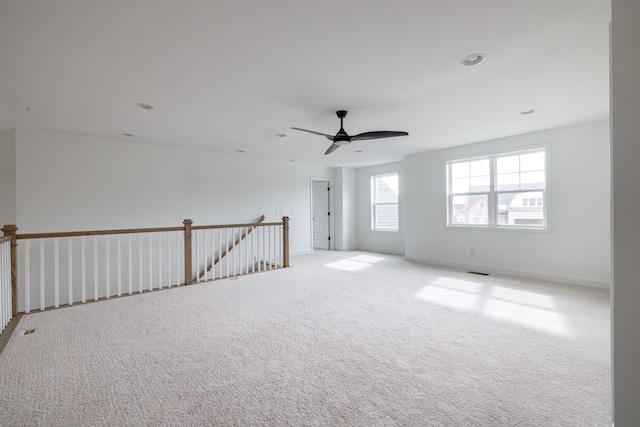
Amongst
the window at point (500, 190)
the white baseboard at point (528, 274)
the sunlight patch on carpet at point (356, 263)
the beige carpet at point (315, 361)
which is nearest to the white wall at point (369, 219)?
the sunlight patch on carpet at point (356, 263)

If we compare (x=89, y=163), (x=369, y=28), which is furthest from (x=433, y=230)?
(x=89, y=163)

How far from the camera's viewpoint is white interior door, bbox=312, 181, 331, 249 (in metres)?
8.36

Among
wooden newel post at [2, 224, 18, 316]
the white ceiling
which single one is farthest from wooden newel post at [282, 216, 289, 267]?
wooden newel post at [2, 224, 18, 316]

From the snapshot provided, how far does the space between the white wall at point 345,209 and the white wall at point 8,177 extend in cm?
641

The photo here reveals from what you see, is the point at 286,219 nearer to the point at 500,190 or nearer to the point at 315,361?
the point at 315,361

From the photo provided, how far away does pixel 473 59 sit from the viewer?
2.41 metres

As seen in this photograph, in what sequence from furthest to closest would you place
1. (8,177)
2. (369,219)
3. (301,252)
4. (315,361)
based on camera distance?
(369,219), (301,252), (8,177), (315,361)

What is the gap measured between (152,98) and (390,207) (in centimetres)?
590

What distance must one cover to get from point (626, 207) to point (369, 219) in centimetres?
675

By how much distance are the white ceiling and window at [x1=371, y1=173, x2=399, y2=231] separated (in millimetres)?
3288

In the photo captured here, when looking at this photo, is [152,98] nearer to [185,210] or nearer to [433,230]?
[185,210]

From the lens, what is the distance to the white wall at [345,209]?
8055mm

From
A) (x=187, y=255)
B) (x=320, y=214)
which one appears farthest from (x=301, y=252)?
(x=187, y=255)

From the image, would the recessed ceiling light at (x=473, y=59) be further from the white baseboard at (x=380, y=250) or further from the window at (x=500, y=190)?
the white baseboard at (x=380, y=250)
